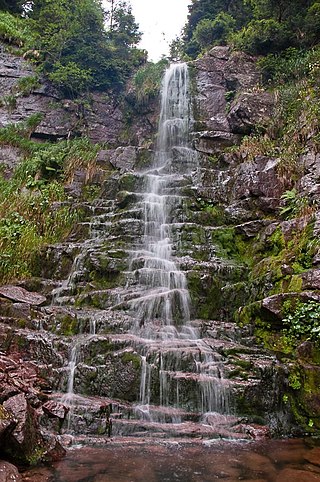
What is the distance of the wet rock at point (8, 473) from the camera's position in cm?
358

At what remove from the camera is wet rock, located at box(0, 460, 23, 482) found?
3575 mm

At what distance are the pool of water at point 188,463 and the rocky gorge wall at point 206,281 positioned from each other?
1.53 ft

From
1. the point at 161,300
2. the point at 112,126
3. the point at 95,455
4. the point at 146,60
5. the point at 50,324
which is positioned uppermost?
the point at 146,60

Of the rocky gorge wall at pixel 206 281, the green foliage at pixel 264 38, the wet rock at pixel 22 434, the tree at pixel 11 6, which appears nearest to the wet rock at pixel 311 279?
the rocky gorge wall at pixel 206 281

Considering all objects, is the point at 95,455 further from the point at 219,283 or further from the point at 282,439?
the point at 219,283

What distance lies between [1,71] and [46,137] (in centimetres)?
438

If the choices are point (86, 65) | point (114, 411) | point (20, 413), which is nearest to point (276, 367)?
point (114, 411)

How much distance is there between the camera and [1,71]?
18.7 meters

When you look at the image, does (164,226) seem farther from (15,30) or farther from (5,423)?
(15,30)

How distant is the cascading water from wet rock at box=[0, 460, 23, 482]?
2.26 m

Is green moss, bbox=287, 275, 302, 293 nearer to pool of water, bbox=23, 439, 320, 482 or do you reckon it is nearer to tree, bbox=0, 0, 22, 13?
pool of water, bbox=23, 439, 320, 482

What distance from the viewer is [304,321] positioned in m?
6.80

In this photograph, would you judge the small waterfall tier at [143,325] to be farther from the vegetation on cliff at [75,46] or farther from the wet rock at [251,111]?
the vegetation on cliff at [75,46]

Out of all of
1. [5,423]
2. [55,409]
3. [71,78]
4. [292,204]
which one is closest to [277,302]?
[292,204]
